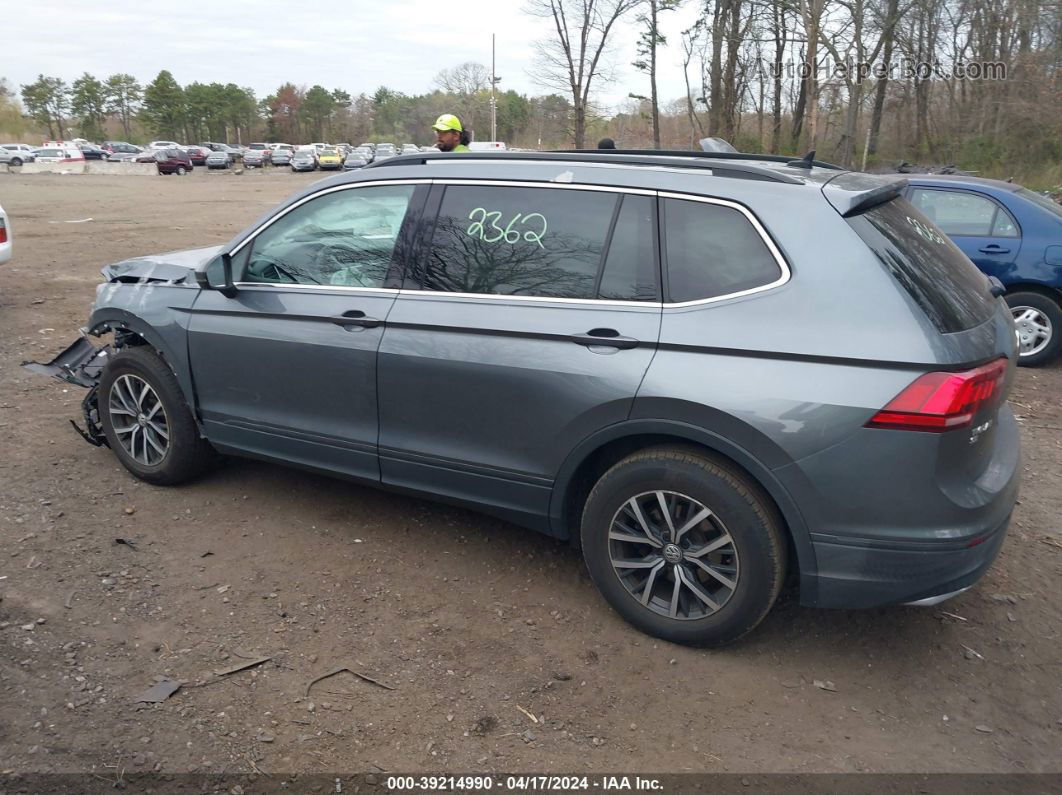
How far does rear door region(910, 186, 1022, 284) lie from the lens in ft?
25.7

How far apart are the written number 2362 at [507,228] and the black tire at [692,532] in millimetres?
1059

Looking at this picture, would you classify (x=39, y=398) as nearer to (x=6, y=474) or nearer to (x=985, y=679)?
(x=6, y=474)

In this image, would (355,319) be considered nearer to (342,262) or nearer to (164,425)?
(342,262)

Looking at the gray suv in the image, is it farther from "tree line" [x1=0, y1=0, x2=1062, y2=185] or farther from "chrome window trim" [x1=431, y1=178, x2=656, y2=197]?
"tree line" [x1=0, y1=0, x2=1062, y2=185]

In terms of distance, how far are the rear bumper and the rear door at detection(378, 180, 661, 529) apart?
94 centimetres

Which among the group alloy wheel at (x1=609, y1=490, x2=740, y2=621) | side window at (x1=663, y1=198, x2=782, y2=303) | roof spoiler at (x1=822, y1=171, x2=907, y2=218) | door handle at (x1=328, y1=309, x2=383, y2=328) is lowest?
alloy wheel at (x1=609, y1=490, x2=740, y2=621)

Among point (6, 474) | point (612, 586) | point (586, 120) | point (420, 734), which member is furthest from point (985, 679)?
point (586, 120)

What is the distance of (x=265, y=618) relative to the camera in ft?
11.8

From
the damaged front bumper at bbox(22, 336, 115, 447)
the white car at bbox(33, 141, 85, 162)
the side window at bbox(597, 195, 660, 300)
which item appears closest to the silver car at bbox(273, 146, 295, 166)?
the white car at bbox(33, 141, 85, 162)

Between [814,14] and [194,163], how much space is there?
149 ft

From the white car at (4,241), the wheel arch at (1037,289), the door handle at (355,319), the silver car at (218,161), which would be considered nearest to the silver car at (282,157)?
the silver car at (218,161)

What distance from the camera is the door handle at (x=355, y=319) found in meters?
3.88

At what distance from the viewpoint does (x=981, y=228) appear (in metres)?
7.95

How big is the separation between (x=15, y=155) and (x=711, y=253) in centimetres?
6345
